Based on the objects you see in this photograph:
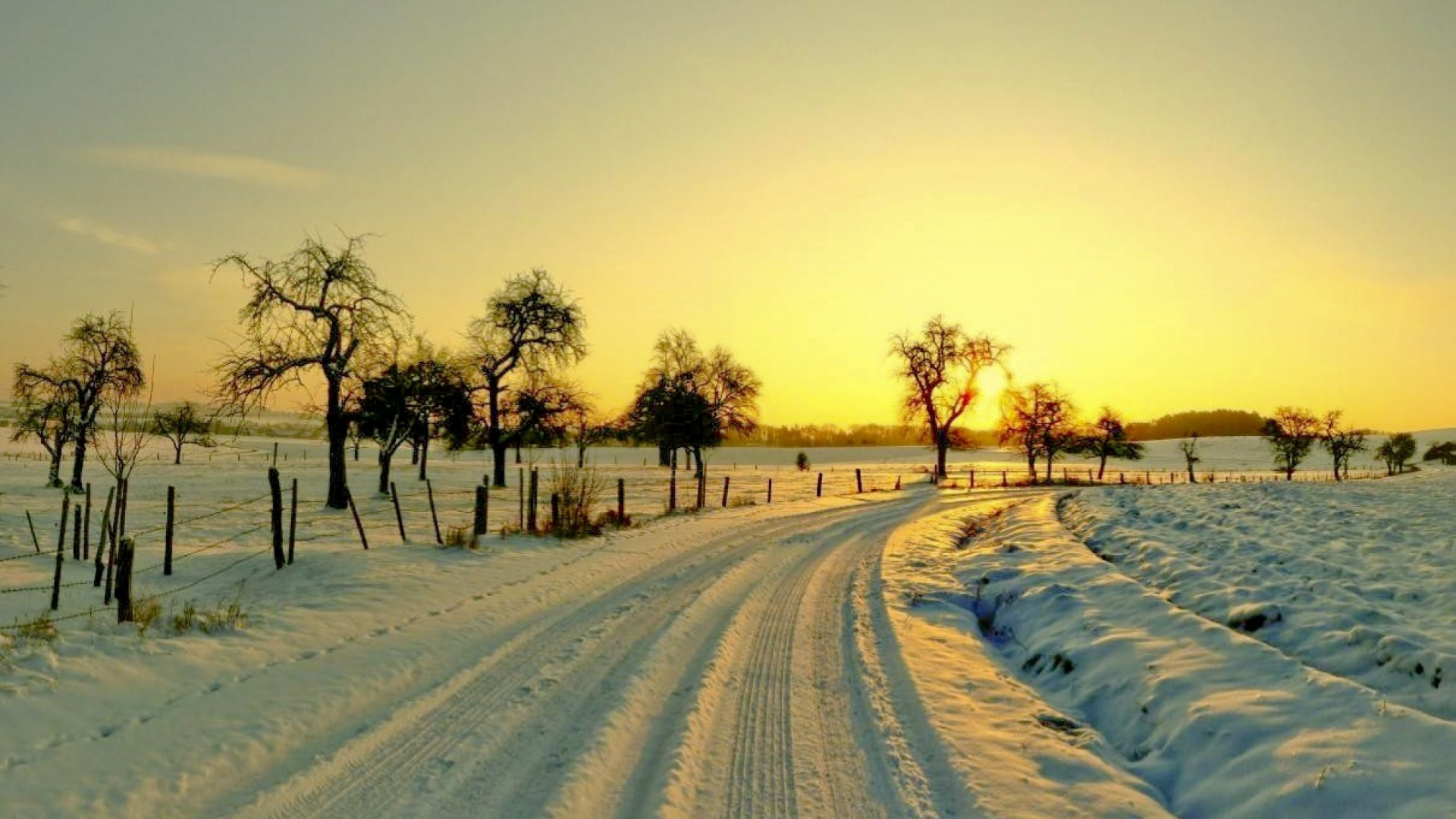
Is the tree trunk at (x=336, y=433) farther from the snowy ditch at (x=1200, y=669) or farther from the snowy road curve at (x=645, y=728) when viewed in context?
the snowy ditch at (x=1200, y=669)

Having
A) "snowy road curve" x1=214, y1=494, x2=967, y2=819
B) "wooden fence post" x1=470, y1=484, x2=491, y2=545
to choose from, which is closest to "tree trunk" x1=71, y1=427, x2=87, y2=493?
"wooden fence post" x1=470, y1=484, x2=491, y2=545

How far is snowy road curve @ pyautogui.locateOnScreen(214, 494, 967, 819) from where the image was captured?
4.48 meters

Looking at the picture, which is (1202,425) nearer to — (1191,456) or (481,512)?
(1191,456)

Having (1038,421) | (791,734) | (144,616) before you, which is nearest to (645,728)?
(791,734)

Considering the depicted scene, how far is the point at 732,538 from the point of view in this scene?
17.0 meters

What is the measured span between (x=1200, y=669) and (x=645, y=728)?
509cm

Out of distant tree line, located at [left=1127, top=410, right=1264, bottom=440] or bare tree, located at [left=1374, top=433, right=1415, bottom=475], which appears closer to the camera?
bare tree, located at [left=1374, top=433, right=1415, bottom=475]

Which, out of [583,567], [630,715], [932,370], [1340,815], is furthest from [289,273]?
[932,370]

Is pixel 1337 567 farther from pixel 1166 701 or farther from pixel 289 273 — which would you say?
pixel 289 273

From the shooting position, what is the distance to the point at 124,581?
852 cm

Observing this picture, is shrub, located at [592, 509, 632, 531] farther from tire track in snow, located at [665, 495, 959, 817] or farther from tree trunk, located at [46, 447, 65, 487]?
tree trunk, located at [46, 447, 65, 487]

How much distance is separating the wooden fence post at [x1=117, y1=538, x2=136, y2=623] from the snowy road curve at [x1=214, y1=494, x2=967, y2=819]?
13.1 feet

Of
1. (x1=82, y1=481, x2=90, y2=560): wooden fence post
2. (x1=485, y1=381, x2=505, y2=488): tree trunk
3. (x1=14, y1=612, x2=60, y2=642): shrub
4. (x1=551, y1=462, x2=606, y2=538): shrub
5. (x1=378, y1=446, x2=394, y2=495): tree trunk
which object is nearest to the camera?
(x1=14, y1=612, x2=60, y2=642): shrub

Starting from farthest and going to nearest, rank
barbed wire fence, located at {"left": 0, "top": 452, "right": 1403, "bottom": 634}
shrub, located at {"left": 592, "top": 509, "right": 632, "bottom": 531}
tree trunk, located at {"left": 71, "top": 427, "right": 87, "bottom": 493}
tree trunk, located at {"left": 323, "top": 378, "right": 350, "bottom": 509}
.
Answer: tree trunk, located at {"left": 71, "top": 427, "right": 87, "bottom": 493}
tree trunk, located at {"left": 323, "top": 378, "right": 350, "bottom": 509}
shrub, located at {"left": 592, "top": 509, "right": 632, "bottom": 531}
barbed wire fence, located at {"left": 0, "top": 452, "right": 1403, "bottom": 634}
